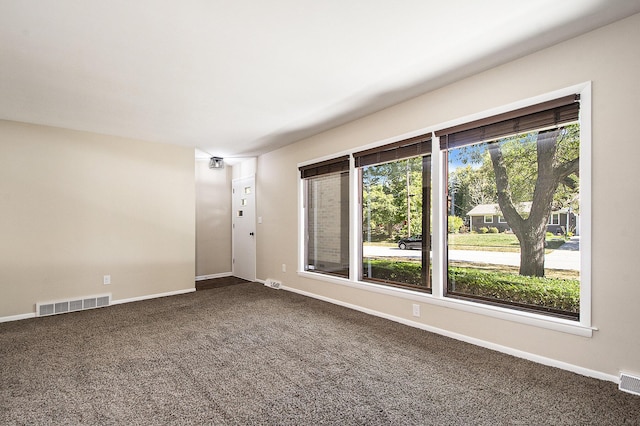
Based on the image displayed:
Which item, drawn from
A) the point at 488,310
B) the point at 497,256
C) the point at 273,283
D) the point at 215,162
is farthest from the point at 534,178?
the point at 215,162

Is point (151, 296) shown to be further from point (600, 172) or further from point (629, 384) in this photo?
point (600, 172)

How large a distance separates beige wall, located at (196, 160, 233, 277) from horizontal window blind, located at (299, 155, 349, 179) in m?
2.51

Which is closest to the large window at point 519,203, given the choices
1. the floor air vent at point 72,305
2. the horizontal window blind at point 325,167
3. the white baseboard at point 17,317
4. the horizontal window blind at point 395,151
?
the horizontal window blind at point 395,151

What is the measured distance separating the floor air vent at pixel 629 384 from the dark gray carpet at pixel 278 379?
57 millimetres

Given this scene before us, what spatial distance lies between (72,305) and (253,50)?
4.16 meters

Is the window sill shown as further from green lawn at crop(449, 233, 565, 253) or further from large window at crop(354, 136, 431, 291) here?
green lawn at crop(449, 233, 565, 253)

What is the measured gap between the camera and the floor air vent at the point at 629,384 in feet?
6.59

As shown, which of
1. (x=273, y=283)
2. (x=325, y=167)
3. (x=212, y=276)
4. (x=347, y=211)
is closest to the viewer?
(x=347, y=211)

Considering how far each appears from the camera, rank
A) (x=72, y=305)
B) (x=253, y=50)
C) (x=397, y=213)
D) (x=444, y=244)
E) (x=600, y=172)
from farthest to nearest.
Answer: (x=72, y=305)
(x=397, y=213)
(x=444, y=244)
(x=253, y=50)
(x=600, y=172)

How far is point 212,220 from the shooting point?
21.4ft

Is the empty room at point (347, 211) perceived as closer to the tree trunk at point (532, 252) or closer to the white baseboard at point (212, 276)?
the tree trunk at point (532, 252)

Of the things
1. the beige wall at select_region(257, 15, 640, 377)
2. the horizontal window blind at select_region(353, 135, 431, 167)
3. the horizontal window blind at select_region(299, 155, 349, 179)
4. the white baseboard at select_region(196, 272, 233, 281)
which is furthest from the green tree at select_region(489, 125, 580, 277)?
the white baseboard at select_region(196, 272, 233, 281)

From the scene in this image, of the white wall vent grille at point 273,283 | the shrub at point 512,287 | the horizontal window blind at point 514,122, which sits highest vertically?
the horizontal window blind at point 514,122

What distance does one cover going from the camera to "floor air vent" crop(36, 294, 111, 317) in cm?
397
